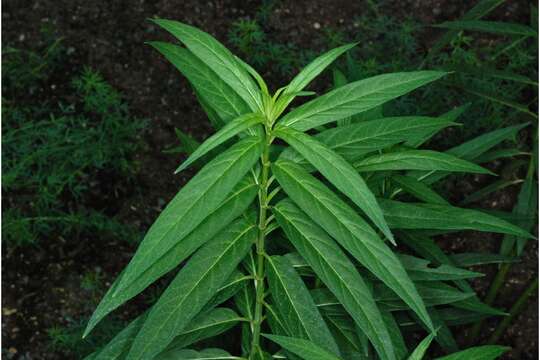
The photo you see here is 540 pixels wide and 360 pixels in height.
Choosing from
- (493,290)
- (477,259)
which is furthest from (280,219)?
(493,290)

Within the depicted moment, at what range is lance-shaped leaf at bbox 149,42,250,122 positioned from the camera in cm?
159

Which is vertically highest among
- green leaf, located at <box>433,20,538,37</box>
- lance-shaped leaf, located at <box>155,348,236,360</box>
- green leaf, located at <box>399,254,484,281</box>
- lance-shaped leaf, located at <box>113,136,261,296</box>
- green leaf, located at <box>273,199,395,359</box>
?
green leaf, located at <box>433,20,538,37</box>

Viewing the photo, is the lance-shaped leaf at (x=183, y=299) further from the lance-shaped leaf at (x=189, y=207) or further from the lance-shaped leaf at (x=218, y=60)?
the lance-shaped leaf at (x=218, y=60)

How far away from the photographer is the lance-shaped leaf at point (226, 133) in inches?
52.3

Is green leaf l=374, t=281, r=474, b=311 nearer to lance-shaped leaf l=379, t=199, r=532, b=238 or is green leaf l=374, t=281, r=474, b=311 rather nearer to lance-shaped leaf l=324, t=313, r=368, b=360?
lance-shaped leaf l=324, t=313, r=368, b=360

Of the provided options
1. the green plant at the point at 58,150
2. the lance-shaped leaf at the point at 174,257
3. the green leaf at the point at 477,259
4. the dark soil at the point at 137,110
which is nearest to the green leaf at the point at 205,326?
the lance-shaped leaf at the point at 174,257

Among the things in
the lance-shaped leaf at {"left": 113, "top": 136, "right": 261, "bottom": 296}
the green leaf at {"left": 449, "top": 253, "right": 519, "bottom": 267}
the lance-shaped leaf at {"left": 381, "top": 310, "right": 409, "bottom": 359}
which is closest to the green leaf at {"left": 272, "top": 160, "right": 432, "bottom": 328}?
the lance-shaped leaf at {"left": 113, "top": 136, "right": 261, "bottom": 296}

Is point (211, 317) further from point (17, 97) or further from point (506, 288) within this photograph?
point (17, 97)

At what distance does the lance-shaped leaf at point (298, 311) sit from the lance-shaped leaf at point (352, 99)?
13.2 inches

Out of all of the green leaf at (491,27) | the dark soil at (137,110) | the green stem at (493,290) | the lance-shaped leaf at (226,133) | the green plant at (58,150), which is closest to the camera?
the lance-shaped leaf at (226,133)

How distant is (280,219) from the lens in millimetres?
1572

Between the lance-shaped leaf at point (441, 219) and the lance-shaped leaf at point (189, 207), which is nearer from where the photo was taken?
the lance-shaped leaf at point (189, 207)

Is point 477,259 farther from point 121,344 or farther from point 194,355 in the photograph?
point 121,344

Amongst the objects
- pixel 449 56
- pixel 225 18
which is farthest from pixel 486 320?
pixel 225 18
